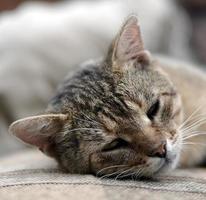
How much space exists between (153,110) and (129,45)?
0.83ft

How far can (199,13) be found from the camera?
10.7ft

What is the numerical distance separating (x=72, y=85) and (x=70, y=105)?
13cm

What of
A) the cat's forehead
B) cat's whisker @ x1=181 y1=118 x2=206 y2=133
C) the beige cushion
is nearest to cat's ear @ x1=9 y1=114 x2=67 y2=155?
the beige cushion

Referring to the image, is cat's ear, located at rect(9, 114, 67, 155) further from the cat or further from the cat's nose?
the cat's nose

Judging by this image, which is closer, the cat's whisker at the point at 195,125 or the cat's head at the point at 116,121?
the cat's head at the point at 116,121

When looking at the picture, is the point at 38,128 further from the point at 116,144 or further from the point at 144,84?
the point at 144,84

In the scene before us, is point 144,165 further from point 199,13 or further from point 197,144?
point 199,13

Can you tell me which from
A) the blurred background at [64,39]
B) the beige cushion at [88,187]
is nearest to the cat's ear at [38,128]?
the beige cushion at [88,187]

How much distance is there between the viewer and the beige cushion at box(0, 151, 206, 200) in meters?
1.20

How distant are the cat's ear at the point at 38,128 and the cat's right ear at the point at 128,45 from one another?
0.91ft

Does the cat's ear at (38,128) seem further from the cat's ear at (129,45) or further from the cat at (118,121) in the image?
the cat's ear at (129,45)

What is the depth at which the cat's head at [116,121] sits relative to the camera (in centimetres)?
141

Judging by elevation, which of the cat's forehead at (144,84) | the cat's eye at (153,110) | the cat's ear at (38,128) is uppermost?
the cat's forehead at (144,84)

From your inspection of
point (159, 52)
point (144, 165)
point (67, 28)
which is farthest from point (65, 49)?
point (144, 165)
